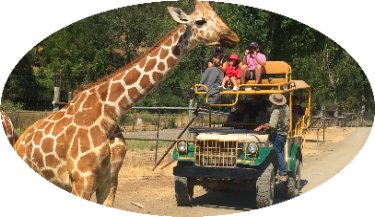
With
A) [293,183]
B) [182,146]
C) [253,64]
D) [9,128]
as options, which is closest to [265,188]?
[293,183]

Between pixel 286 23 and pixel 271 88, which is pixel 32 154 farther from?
pixel 286 23

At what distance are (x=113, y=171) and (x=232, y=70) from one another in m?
1.56

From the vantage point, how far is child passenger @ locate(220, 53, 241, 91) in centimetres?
538

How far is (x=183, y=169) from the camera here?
5.23m

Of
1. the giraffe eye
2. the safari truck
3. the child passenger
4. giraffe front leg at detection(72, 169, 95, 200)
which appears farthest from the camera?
the child passenger

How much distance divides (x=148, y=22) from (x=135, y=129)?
4.79 feet

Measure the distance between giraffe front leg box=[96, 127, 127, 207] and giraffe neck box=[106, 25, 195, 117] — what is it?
24cm

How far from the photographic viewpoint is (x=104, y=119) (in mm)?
4883

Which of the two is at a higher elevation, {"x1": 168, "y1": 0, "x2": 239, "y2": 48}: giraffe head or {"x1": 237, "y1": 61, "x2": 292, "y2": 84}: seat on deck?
{"x1": 168, "y1": 0, "x2": 239, "y2": 48}: giraffe head

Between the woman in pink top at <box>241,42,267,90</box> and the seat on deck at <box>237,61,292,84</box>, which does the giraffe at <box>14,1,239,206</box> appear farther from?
the seat on deck at <box>237,61,292,84</box>

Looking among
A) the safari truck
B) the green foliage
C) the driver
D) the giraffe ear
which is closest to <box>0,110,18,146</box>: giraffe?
the green foliage

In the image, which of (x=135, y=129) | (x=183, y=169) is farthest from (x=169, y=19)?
(x=183, y=169)

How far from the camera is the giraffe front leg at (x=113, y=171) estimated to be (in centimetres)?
489

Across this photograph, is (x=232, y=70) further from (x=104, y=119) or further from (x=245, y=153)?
(x=104, y=119)
